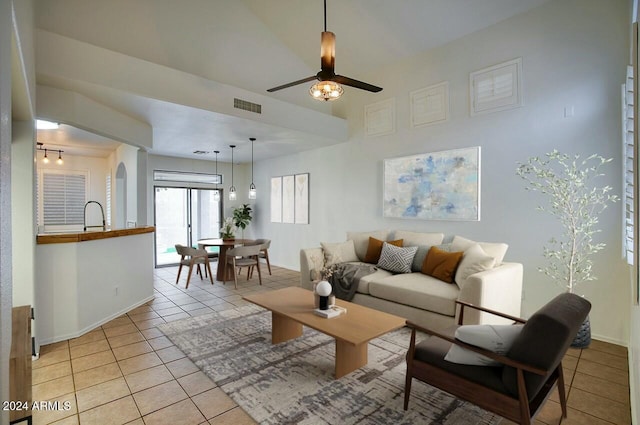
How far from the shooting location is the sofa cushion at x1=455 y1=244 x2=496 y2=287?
3.39 m

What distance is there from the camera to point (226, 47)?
4.83 m

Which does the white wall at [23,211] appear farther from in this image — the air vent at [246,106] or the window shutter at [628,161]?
the window shutter at [628,161]

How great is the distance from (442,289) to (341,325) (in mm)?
1484

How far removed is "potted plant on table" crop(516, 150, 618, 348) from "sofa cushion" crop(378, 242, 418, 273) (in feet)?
4.84

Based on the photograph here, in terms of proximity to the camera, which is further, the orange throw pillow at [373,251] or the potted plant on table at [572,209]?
the orange throw pillow at [373,251]

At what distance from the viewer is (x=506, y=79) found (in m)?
4.09

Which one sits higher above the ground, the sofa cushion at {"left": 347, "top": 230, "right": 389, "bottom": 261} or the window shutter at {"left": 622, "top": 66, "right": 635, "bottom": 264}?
the window shutter at {"left": 622, "top": 66, "right": 635, "bottom": 264}

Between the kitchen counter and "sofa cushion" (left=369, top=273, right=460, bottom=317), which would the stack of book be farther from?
the kitchen counter

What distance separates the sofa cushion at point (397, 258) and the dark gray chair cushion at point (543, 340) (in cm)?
250

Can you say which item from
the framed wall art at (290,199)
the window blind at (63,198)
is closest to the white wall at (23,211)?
the window blind at (63,198)

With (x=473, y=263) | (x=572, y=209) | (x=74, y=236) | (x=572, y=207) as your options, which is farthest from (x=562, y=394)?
(x=74, y=236)

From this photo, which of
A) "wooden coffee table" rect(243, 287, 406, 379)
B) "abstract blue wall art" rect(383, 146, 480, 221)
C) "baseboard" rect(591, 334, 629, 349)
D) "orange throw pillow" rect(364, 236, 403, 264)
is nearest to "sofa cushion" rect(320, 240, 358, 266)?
"orange throw pillow" rect(364, 236, 403, 264)

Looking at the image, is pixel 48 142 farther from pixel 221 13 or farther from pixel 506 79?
pixel 506 79

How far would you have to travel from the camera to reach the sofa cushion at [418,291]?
11.1 ft
